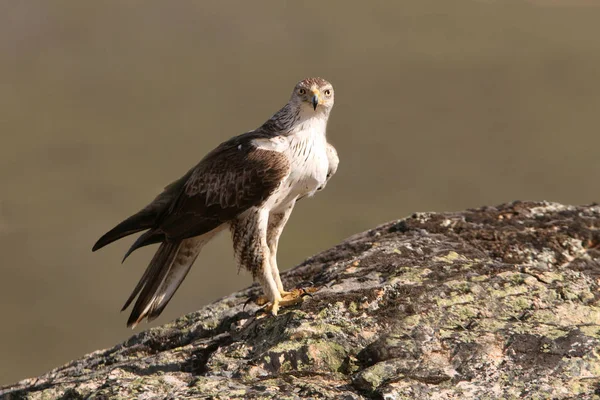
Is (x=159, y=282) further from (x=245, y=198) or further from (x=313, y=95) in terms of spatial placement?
(x=313, y=95)

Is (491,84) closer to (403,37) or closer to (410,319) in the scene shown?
(403,37)

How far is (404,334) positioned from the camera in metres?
7.11

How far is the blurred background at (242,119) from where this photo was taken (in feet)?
209

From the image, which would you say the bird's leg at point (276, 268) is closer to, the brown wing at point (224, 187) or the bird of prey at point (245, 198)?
the bird of prey at point (245, 198)

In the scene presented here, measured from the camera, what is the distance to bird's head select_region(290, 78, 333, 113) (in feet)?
31.0

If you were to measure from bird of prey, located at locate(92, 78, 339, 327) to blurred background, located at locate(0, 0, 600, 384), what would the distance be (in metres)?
41.2

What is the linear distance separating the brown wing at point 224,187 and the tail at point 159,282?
236 mm

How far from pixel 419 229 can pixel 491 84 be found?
4098 inches

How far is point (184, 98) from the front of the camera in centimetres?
11919

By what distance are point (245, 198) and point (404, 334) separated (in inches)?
106

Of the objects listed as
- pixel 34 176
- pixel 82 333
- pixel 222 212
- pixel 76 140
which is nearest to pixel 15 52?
pixel 76 140

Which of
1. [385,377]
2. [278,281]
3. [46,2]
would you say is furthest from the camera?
[46,2]

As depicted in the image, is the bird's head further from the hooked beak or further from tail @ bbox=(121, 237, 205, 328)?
tail @ bbox=(121, 237, 205, 328)

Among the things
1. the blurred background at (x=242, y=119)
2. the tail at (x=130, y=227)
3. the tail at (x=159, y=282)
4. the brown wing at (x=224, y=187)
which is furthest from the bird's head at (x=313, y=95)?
the blurred background at (x=242, y=119)
